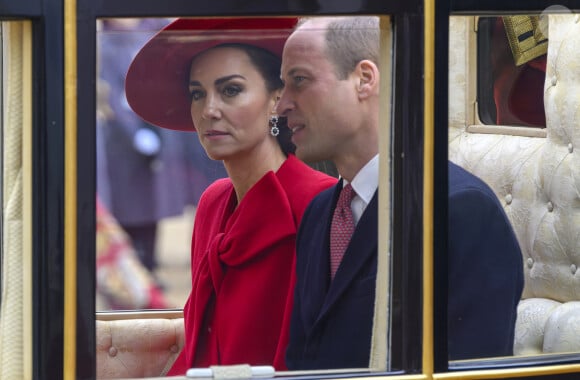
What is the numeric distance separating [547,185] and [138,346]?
1.12 m

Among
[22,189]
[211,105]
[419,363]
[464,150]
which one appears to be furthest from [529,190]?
[22,189]

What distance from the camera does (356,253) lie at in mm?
2377

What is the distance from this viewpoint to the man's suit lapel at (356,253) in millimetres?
2354

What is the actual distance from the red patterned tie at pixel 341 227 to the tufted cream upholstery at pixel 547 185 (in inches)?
14.7

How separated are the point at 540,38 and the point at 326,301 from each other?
823 millimetres

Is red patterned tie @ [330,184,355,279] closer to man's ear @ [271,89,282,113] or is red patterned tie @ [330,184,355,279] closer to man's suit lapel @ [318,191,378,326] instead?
man's suit lapel @ [318,191,378,326]

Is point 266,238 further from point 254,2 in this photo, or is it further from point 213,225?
point 254,2

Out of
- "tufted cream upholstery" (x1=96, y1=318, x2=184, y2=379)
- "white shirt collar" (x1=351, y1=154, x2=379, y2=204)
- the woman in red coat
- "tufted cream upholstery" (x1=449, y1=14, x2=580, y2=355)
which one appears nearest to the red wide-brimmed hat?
the woman in red coat

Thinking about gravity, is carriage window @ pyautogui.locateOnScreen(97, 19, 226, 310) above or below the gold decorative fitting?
below

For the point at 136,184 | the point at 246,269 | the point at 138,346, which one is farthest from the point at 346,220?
the point at 138,346

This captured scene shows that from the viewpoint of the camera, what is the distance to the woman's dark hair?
2289mm

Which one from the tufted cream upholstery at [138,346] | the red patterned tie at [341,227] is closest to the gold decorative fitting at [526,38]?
the red patterned tie at [341,227]

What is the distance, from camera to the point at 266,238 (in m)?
2.45

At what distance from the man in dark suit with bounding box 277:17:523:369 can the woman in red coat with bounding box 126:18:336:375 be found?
3 cm
